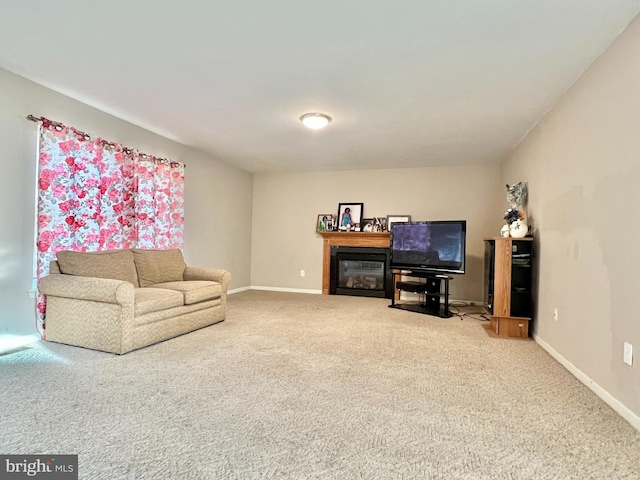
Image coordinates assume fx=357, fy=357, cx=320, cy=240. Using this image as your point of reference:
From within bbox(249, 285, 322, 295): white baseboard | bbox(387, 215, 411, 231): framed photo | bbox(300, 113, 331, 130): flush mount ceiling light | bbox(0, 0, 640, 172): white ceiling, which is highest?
bbox(0, 0, 640, 172): white ceiling

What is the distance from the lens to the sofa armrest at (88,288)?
2.96m

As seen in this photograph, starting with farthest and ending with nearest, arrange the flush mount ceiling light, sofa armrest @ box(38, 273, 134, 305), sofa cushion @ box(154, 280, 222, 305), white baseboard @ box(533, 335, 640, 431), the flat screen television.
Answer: the flat screen television
the flush mount ceiling light
sofa cushion @ box(154, 280, 222, 305)
sofa armrest @ box(38, 273, 134, 305)
white baseboard @ box(533, 335, 640, 431)

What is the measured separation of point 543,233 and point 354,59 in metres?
2.56

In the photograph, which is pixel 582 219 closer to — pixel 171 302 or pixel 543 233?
pixel 543 233

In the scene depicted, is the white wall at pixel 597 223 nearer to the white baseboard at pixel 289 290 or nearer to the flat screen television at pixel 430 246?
the flat screen television at pixel 430 246

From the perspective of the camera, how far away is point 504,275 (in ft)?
12.7

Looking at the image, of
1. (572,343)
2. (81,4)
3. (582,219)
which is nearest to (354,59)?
(81,4)

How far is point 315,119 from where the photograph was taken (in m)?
3.82

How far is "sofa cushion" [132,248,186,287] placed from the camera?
12.9 ft

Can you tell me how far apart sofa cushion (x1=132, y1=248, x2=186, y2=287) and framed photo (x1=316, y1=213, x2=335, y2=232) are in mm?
2976

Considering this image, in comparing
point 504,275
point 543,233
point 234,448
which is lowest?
point 234,448

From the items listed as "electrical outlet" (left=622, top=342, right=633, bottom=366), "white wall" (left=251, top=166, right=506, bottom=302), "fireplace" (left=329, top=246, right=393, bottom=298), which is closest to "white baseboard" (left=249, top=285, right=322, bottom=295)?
"white wall" (left=251, top=166, right=506, bottom=302)

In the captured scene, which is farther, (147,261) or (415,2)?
(147,261)

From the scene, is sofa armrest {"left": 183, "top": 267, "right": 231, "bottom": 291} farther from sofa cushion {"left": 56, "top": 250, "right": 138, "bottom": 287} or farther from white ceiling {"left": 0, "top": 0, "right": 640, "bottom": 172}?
white ceiling {"left": 0, "top": 0, "right": 640, "bottom": 172}
